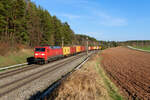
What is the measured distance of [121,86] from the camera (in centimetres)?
984

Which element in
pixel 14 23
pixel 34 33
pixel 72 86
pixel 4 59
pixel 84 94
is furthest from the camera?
pixel 34 33

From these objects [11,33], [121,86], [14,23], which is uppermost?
[14,23]

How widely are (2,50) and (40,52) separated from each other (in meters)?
7.00

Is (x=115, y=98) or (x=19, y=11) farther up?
(x=19, y=11)

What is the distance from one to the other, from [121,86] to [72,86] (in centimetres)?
461

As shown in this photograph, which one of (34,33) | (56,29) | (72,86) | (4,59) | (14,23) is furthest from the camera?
(56,29)

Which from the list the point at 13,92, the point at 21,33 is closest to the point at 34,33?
the point at 21,33

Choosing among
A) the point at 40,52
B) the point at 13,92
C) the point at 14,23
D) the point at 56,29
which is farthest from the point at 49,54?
the point at 56,29

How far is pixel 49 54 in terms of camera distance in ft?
70.5

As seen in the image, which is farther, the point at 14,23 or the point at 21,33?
the point at 21,33

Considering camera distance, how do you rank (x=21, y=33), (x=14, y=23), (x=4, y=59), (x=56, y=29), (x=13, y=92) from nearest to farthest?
(x=13, y=92) < (x=4, y=59) < (x=14, y=23) < (x=21, y=33) < (x=56, y=29)

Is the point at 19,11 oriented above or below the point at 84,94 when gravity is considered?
above

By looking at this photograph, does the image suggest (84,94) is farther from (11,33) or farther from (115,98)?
(11,33)

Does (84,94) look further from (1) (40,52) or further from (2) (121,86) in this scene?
(1) (40,52)
